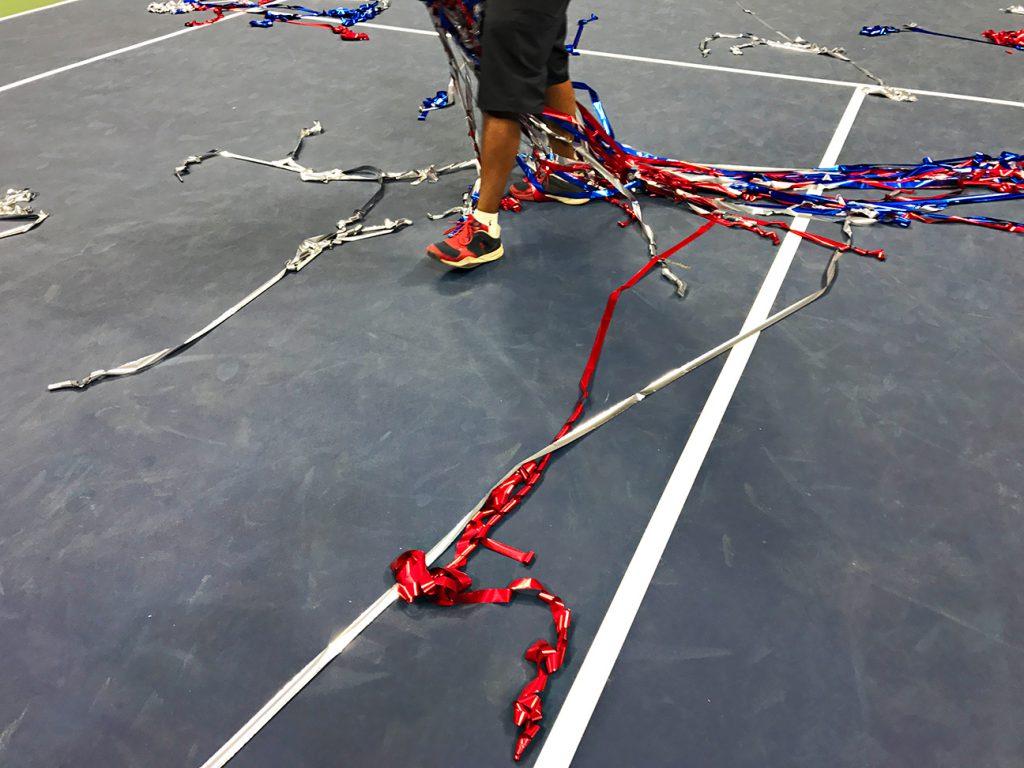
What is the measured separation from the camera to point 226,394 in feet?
7.32

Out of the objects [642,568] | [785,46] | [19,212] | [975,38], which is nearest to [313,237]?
[19,212]

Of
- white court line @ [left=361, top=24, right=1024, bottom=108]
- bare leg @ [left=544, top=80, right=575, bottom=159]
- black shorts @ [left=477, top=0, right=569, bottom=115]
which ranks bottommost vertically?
white court line @ [left=361, top=24, right=1024, bottom=108]

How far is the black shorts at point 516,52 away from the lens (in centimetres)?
236

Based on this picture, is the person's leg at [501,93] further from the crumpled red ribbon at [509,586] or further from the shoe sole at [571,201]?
the crumpled red ribbon at [509,586]

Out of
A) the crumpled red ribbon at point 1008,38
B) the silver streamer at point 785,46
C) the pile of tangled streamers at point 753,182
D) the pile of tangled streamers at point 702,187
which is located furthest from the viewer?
the crumpled red ribbon at point 1008,38

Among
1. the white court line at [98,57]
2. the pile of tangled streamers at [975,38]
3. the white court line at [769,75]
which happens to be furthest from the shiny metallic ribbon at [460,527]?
the white court line at [98,57]

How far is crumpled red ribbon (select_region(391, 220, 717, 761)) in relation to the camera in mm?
1425

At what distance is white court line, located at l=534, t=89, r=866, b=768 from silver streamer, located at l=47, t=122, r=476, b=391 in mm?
1560

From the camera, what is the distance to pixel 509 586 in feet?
5.43

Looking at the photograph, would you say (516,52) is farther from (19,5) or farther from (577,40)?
(19,5)

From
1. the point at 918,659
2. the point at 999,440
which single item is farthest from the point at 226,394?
the point at 999,440

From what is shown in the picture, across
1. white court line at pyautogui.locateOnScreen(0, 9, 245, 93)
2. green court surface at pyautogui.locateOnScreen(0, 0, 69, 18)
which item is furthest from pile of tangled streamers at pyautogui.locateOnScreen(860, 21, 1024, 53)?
green court surface at pyautogui.locateOnScreen(0, 0, 69, 18)

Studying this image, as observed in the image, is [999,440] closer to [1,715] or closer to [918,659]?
[918,659]

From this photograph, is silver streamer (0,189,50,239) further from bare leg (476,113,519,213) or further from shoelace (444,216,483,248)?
bare leg (476,113,519,213)
